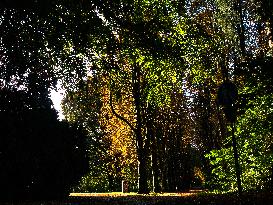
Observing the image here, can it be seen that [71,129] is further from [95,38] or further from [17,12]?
[17,12]

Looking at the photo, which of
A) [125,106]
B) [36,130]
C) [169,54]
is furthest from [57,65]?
[125,106]

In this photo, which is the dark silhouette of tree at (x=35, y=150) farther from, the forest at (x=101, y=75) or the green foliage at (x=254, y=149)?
the green foliage at (x=254, y=149)

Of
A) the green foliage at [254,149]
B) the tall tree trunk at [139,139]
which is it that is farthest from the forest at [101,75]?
the tall tree trunk at [139,139]

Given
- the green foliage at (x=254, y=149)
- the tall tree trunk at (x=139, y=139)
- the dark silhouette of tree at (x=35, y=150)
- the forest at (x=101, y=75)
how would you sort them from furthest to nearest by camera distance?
the tall tree trunk at (x=139, y=139), the dark silhouette of tree at (x=35, y=150), the green foliage at (x=254, y=149), the forest at (x=101, y=75)

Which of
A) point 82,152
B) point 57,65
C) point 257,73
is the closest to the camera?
point 57,65

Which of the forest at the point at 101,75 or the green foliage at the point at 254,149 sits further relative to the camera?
the green foliage at the point at 254,149

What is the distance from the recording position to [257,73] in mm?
10438

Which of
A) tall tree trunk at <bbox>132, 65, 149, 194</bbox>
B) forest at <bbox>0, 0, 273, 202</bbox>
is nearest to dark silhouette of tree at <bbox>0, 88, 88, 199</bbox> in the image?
forest at <bbox>0, 0, 273, 202</bbox>

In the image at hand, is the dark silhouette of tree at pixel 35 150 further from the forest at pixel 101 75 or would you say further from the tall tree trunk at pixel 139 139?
the tall tree trunk at pixel 139 139

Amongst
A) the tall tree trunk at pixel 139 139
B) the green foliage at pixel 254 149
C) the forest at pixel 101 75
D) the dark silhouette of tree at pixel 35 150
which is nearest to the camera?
the forest at pixel 101 75

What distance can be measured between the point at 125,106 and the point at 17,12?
87.3 feet

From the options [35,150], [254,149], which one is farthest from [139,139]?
[254,149]

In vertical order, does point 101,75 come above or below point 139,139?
below

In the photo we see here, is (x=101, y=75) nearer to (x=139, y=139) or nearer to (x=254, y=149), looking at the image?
(x=254, y=149)
